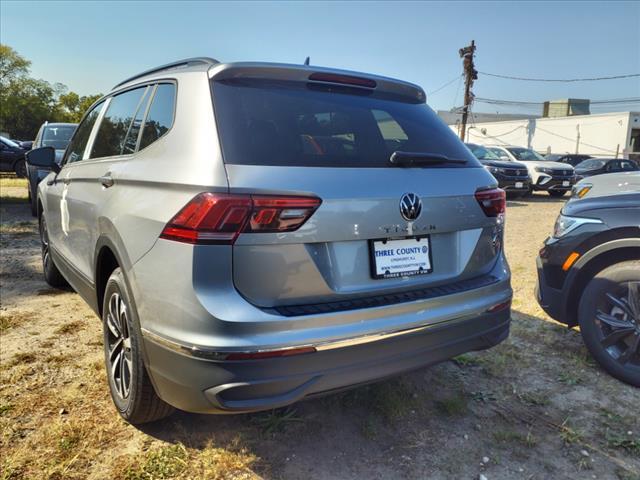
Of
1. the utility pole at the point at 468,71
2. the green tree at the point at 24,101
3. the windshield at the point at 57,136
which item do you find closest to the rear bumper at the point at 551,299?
the windshield at the point at 57,136

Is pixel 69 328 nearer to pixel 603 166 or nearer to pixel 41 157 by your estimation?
pixel 41 157

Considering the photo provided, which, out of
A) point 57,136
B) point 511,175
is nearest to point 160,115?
point 57,136

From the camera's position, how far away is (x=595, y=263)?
10.7ft

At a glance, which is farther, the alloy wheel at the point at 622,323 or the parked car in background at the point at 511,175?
the parked car in background at the point at 511,175

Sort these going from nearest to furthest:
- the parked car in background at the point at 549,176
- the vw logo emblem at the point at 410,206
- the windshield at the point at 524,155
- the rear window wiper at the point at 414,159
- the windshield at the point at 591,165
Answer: the vw logo emblem at the point at 410,206 → the rear window wiper at the point at 414,159 → the parked car in background at the point at 549,176 → the windshield at the point at 524,155 → the windshield at the point at 591,165

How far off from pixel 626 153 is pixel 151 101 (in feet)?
125

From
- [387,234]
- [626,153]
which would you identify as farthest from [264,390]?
[626,153]

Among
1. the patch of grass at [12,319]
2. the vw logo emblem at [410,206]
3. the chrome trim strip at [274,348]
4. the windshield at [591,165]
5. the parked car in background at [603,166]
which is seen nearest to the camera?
the chrome trim strip at [274,348]

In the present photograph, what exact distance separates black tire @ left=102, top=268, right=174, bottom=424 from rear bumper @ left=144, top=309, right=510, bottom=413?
0.60ft

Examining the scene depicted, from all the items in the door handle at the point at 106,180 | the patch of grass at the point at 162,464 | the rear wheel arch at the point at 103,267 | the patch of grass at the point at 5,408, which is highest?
the door handle at the point at 106,180

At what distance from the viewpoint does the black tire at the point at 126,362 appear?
219 cm

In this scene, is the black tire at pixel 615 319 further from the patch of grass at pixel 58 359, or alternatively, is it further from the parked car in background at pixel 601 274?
the patch of grass at pixel 58 359

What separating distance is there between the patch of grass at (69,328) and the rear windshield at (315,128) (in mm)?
2614

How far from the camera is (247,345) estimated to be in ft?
5.77
